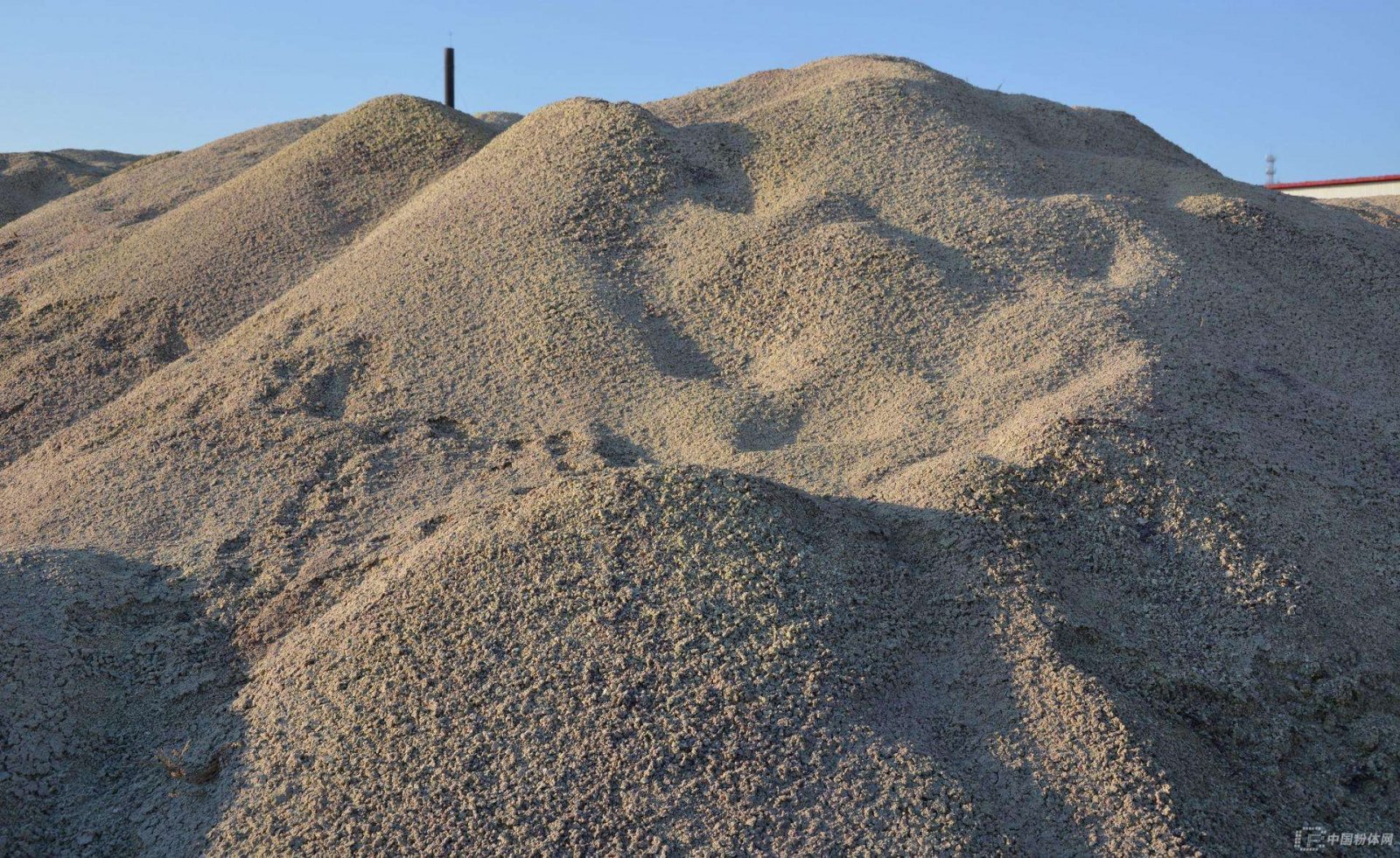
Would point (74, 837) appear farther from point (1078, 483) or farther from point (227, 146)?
point (227, 146)

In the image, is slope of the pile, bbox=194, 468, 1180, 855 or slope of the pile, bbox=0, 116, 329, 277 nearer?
slope of the pile, bbox=194, 468, 1180, 855

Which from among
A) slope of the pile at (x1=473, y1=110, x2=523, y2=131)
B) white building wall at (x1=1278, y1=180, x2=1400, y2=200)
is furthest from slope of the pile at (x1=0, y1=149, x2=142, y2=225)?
white building wall at (x1=1278, y1=180, x2=1400, y2=200)

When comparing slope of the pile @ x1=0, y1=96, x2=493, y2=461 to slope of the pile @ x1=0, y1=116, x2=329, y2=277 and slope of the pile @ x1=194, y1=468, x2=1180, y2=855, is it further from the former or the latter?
slope of the pile @ x1=194, y1=468, x2=1180, y2=855

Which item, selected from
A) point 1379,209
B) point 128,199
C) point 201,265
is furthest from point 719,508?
point 1379,209

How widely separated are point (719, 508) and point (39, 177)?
928 centimetres

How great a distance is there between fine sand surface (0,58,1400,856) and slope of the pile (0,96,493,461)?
0.04 metres

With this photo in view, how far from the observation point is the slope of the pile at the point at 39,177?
9.21m

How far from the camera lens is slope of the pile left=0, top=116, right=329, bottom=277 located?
252 inches

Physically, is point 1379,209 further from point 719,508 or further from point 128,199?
point 128,199

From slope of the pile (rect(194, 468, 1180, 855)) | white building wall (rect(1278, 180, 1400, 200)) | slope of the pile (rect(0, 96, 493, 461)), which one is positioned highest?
white building wall (rect(1278, 180, 1400, 200))

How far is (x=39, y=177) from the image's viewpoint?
9.78m

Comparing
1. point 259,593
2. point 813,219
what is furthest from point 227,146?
point 259,593

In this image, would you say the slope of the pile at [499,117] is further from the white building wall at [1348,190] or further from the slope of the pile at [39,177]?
the white building wall at [1348,190]

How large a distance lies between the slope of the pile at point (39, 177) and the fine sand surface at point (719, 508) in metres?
4.15
